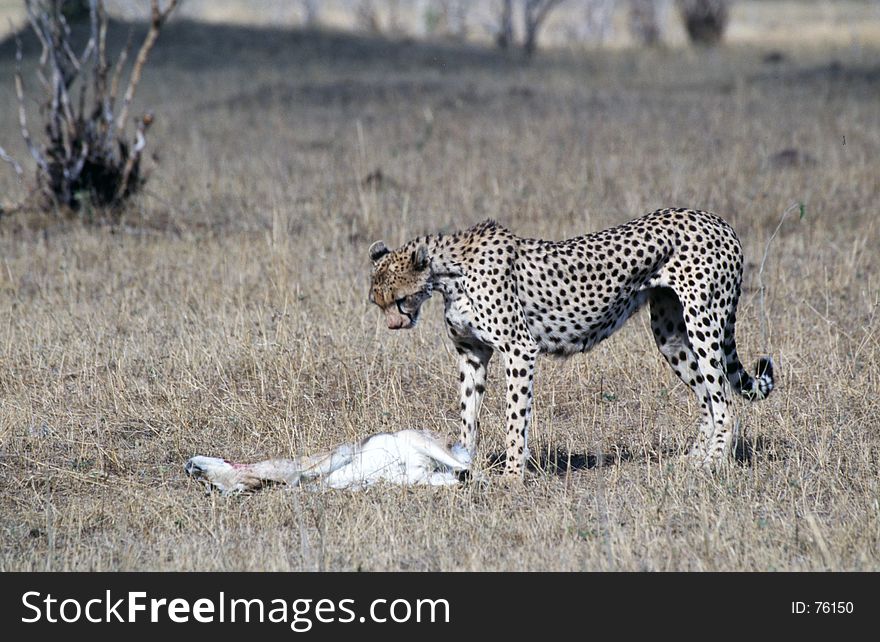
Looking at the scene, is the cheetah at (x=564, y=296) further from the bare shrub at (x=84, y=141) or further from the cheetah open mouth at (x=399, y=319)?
the bare shrub at (x=84, y=141)

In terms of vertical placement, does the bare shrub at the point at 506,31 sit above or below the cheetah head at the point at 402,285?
above

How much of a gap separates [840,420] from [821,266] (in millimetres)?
3203

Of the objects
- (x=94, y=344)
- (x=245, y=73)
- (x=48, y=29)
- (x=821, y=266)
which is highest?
(x=245, y=73)

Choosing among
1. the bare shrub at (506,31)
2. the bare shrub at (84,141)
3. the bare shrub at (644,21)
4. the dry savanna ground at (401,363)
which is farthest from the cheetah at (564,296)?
the bare shrub at (644,21)

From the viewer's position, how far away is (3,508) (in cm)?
546

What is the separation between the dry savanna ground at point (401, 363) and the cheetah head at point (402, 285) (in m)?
0.79

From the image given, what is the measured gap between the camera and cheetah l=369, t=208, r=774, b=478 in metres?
5.58

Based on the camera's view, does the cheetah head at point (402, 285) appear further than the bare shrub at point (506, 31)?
No

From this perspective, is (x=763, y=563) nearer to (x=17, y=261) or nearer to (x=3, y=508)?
(x=3, y=508)

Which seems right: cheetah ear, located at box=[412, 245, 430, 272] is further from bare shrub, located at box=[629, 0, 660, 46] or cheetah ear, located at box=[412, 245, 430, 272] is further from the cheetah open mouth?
bare shrub, located at box=[629, 0, 660, 46]

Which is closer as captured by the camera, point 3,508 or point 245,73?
point 3,508

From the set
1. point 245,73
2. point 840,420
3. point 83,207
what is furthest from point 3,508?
point 245,73

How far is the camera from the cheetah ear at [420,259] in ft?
17.9

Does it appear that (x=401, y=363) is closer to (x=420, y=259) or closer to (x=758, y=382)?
(x=420, y=259)
